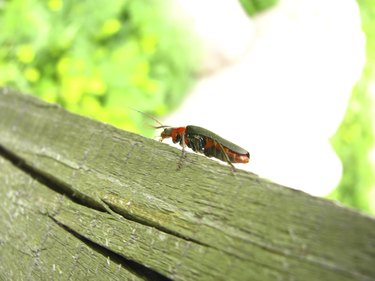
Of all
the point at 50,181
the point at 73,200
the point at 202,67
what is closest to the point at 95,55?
the point at 202,67

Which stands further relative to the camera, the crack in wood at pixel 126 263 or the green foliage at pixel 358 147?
the green foliage at pixel 358 147

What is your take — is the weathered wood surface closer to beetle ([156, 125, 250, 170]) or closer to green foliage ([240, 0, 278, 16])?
beetle ([156, 125, 250, 170])

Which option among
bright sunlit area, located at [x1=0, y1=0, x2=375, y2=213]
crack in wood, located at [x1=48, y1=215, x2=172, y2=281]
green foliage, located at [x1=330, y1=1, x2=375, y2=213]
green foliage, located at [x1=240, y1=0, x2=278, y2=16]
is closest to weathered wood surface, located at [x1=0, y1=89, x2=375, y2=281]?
crack in wood, located at [x1=48, y1=215, x2=172, y2=281]

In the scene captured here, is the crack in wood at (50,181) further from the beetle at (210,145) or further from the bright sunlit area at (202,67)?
the bright sunlit area at (202,67)

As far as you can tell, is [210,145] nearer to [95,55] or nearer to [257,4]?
[95,55]

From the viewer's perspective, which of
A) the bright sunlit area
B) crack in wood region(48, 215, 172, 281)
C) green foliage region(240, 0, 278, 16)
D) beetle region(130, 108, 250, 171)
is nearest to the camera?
crack in wood region(48, 215, 172, 281)

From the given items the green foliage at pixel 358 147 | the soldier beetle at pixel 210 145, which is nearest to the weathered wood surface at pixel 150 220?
the soldier beetle at pixel 210 145

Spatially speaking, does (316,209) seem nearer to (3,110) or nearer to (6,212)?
(6,212)
